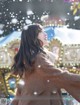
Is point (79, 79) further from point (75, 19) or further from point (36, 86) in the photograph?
point (75, 19)

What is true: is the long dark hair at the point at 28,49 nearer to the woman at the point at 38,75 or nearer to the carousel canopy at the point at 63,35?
the woman at the point at 38,75

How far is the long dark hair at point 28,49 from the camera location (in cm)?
216

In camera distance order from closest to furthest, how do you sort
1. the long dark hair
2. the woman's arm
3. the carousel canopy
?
the woman's arm < the long dark hair < the carousel canopy

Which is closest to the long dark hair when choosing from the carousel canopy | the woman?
the woman

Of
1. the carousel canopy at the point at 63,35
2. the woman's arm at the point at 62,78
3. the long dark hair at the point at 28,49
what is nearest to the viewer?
the woman's arm at the point at 62,78

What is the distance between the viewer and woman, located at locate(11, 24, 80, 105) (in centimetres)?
206

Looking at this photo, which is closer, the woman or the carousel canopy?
the woman

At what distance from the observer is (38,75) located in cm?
211

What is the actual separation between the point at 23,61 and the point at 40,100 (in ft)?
0.75

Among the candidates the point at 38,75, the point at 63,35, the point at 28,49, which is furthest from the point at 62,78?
the point at 63,35

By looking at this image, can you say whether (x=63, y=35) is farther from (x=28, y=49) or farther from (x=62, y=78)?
(x=62, y=78)

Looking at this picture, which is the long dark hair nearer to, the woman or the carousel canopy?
the woman

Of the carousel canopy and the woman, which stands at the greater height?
the carousel canopy

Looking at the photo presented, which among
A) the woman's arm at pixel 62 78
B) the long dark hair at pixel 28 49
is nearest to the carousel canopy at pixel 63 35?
the long dark hair at pixel 28 49
